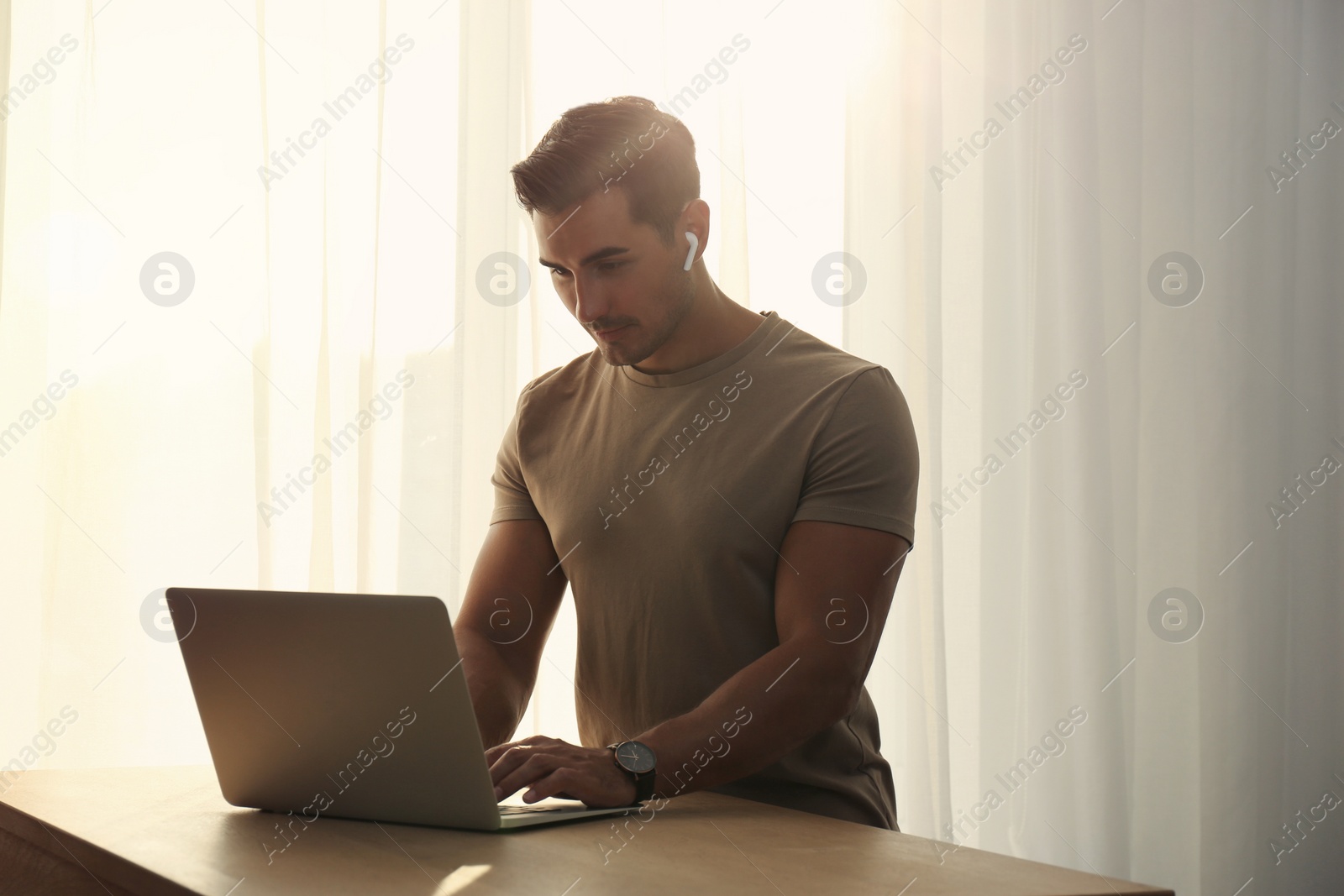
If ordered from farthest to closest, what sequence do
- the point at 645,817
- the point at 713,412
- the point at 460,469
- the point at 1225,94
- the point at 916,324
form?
A: 1. the point at 1225,94
2. the point at 916,324
3. the point at 460,469
4. the point at 713,412
5. the point at 645,817

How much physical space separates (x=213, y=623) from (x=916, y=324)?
1.90 m

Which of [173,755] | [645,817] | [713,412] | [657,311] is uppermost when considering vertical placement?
[657,311]

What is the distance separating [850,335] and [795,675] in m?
1.45

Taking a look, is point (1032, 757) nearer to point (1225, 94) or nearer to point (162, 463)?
point (1225, 94)

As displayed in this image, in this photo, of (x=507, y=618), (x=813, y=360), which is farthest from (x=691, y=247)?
(x=507, y=618)

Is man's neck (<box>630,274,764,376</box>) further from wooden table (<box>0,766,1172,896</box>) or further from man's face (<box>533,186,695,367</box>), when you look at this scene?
wooden table (<box>0,766,1172,896</box>)

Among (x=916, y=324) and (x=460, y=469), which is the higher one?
(x=916, y=324)

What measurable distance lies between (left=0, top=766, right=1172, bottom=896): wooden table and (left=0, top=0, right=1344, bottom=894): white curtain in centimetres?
98

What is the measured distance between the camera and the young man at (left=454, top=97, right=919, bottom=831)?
3.81ft

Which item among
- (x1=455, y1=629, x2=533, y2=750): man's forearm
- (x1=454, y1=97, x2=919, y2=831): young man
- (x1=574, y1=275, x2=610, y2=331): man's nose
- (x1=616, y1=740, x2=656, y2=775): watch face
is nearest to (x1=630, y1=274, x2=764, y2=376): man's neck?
(x1=454, y1=97, x2=919, y2=831): young man

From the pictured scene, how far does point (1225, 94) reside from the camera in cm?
281

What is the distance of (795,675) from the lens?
3.74ft

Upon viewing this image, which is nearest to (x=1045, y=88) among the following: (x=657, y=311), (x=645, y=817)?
(x=657, y=311)

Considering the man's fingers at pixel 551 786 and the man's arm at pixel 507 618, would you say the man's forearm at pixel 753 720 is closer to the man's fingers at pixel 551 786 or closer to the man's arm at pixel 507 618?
the man's fingers at pixel 551 786
